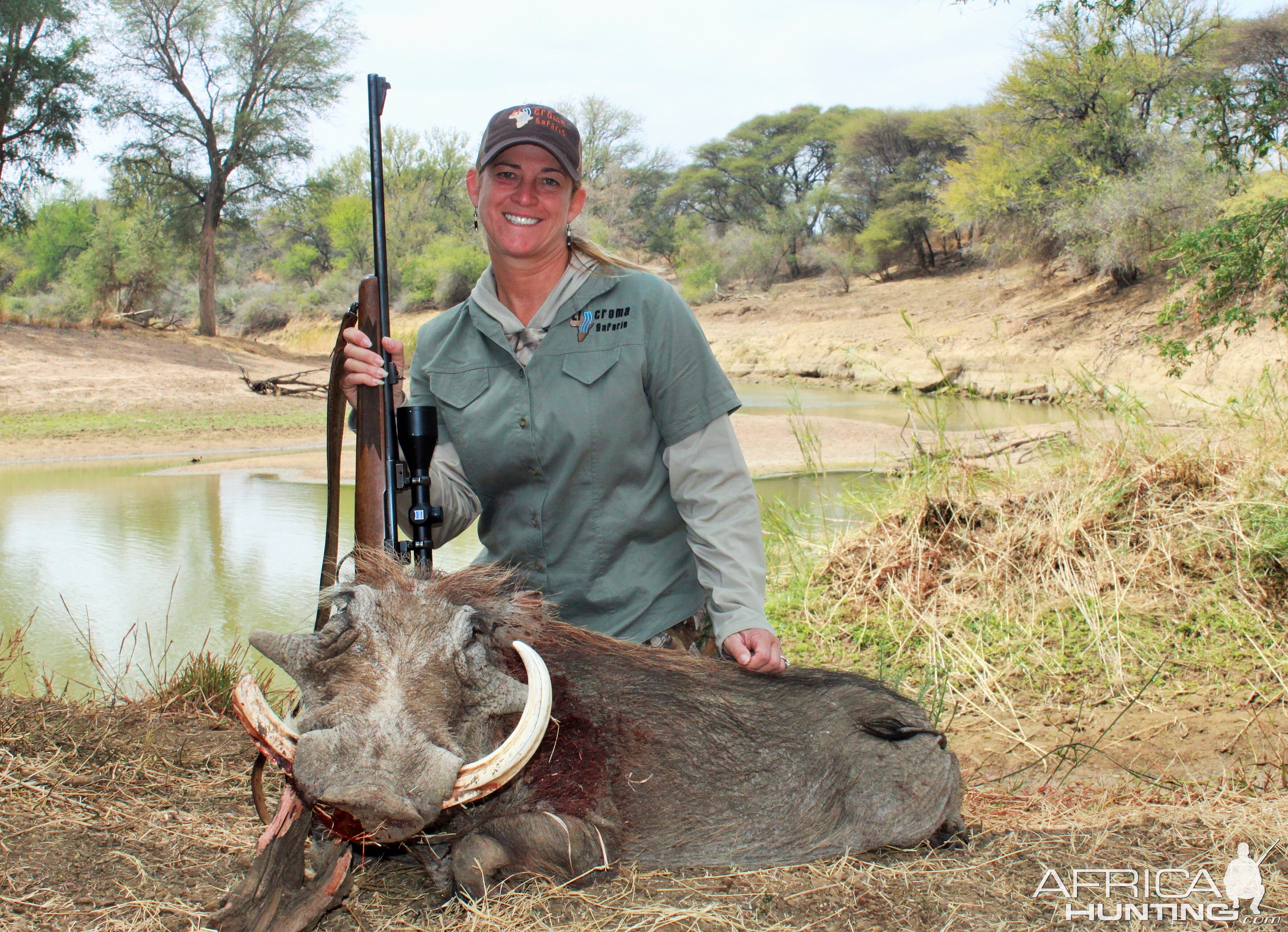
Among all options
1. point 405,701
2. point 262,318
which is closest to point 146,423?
point 405,701

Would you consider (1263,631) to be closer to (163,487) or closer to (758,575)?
(758,575)

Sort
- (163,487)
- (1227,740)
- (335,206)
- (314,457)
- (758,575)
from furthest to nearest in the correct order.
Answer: (335,206) → (314,457) → (163,487) → (1227,740) → (758,575)

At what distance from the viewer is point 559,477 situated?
2756 millimetres

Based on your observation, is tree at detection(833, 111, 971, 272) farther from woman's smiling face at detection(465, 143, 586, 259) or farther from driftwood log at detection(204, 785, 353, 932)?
driftwood log at detection(204, 785, 353, 932)

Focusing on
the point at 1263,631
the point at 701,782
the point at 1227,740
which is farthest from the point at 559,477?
the point at 1263,631

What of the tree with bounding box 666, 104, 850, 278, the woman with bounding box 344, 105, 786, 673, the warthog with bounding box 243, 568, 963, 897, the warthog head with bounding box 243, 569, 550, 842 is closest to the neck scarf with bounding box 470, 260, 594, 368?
the woman with bounding box 344, 105, 786, 673

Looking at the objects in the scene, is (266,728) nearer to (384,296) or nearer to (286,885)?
(286,885)

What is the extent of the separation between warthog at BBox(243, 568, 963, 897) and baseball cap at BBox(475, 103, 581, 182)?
1158 millimetres

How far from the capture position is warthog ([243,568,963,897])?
1.73 metres

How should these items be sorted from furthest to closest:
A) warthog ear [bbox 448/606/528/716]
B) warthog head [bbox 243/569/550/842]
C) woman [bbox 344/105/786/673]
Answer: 1. woman [bbox 344/105/786/673]
2. warthog ear [bbox 448/606/528/716]
3. warthog head [bbox 243/569/550/842]

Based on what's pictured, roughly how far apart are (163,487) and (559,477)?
7.73 meters

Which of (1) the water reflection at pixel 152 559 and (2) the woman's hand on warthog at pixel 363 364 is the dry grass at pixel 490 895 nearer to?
(1) the water reflection at pixel 152 559

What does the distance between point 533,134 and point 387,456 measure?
0.93 metres

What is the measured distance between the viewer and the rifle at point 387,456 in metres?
2.45
